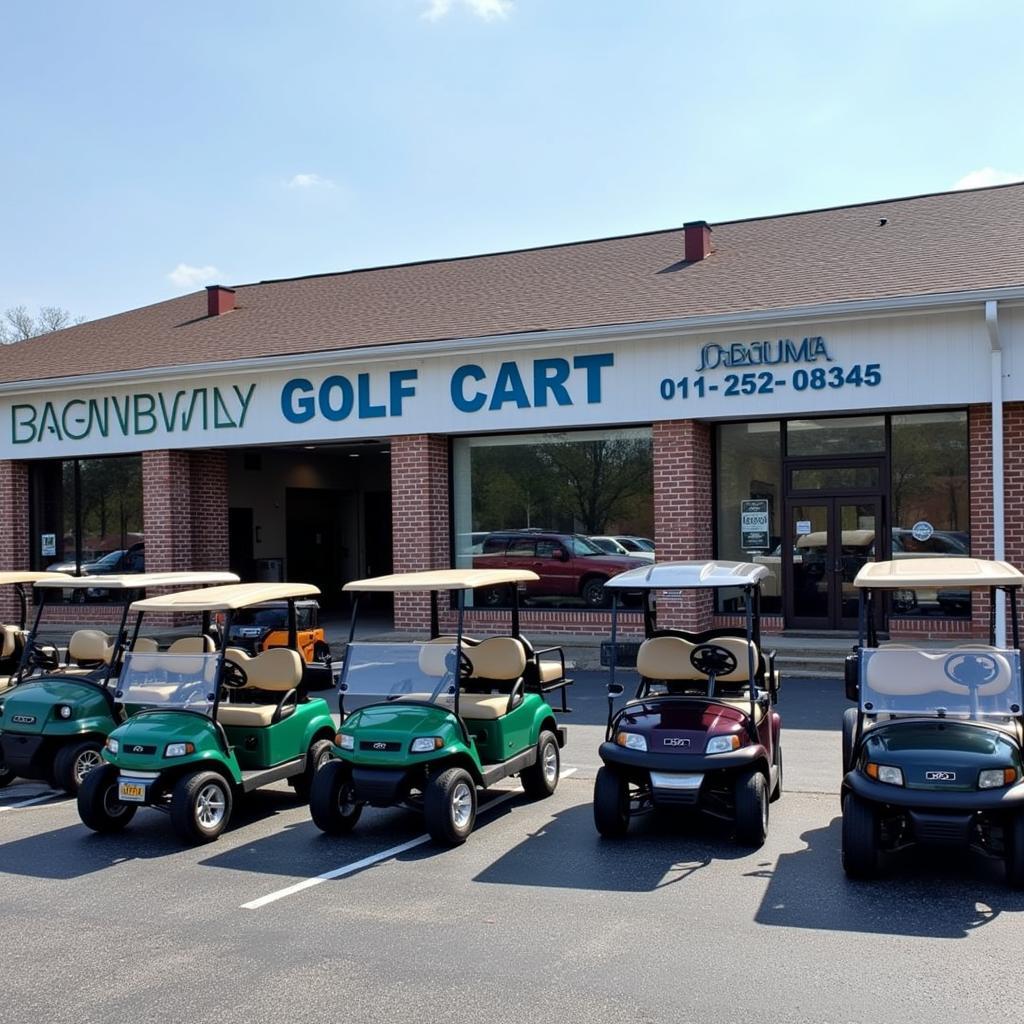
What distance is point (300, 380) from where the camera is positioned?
17.1m

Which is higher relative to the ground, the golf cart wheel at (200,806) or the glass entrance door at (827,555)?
the glass entrance door at (827,555)

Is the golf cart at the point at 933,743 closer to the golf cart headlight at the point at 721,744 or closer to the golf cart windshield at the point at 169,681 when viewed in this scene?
the golf cart headlight at the point at 721,744

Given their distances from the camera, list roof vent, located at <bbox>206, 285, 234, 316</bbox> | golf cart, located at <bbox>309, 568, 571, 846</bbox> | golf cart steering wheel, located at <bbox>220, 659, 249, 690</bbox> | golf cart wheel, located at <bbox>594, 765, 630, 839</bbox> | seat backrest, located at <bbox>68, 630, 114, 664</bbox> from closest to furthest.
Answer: golf cart wheel, located at <bbox>594, 765, 630, 839</bbox>, golf cart, located at <bbox>309, 568, 571, 846</bbox>, golf cart steering wheel, located at <bbox>220, 659, 249, 690</bbox>, seat backrest, located at <bbox>68, 630, 114, 664</bbox>, roof vent, located at <bbox>206, 285, 234, 316</bbox>

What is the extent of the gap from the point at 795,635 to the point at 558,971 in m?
10.5

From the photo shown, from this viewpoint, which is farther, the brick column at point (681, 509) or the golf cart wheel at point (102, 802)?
the brick column at point (681, 509)

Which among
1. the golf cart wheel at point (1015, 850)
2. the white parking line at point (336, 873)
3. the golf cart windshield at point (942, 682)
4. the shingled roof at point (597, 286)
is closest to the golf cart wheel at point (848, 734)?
the golf cart windshield at point (942, 682)

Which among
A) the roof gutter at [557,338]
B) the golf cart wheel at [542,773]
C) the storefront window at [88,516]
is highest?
the roof gutter at [557,338]

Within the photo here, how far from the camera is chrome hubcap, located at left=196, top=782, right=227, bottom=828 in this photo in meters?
7.23

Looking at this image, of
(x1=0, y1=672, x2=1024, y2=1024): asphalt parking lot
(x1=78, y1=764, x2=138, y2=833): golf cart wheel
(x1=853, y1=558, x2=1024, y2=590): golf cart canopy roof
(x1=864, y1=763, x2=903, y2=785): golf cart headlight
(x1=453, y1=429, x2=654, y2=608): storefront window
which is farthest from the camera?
(x1=453, y1=429, x2=654, y2=608): storefront window

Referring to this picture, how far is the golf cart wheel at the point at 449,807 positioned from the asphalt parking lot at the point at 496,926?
104 mm

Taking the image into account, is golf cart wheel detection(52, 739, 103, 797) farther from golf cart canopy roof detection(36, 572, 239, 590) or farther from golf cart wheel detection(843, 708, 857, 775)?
golf cart wheel detection(843, 708, 857, 775)

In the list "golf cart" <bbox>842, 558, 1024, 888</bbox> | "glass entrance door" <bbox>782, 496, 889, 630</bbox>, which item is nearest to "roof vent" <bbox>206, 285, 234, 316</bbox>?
"glass entrance door" <bbox>782, 496, 889, 630</bbox>

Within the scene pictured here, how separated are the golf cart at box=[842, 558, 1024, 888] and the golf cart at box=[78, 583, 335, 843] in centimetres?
380

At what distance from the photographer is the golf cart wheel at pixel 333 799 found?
23.7ft
